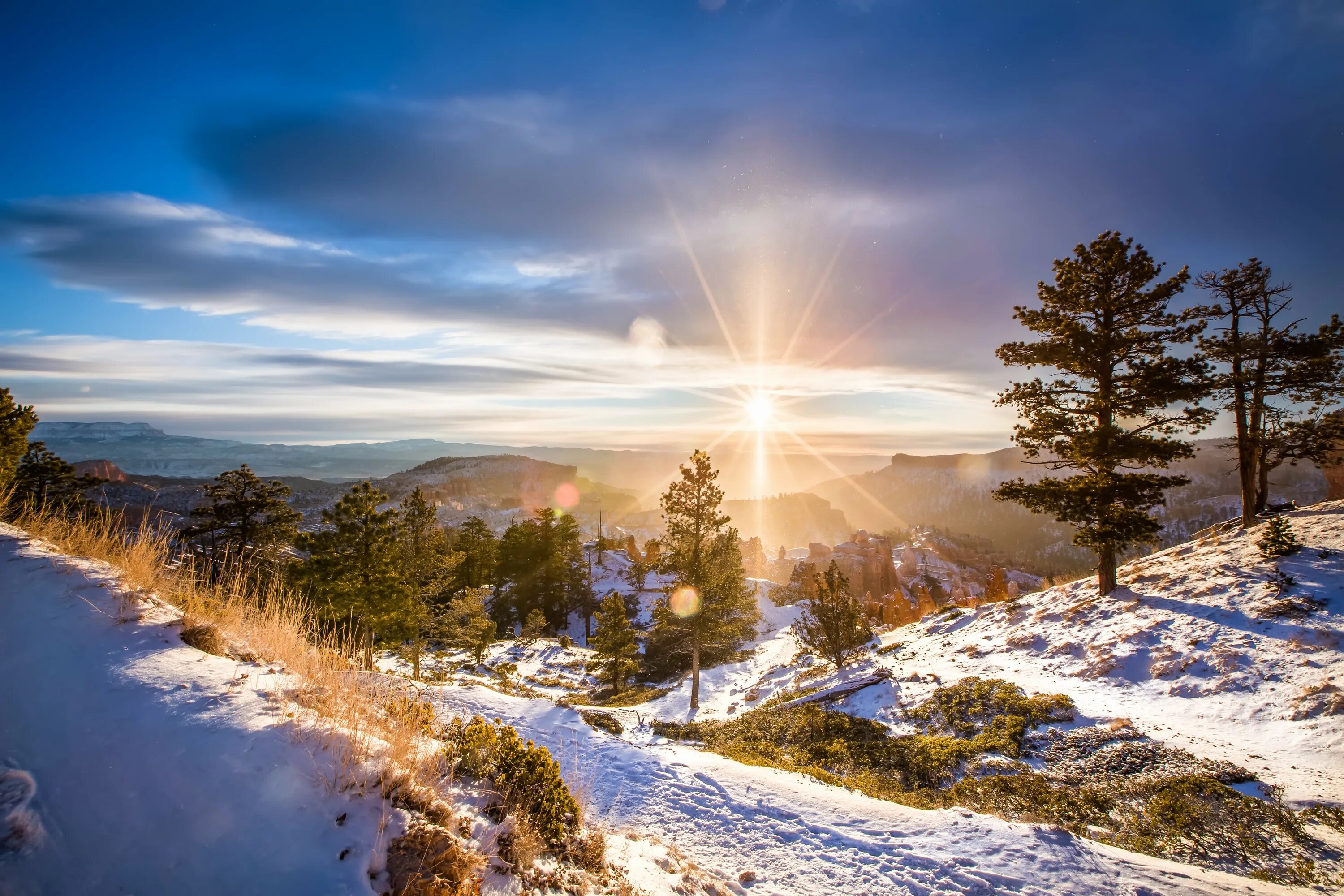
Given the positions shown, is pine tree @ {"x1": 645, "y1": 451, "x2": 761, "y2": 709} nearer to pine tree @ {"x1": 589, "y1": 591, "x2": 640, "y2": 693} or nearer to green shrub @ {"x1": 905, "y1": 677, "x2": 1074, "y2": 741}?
pine tree @ {"x1": 589, "y1": 591, "x2": 640, "y2": 693}

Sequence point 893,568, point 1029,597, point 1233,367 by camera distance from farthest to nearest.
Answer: point 893,568 → point 1029,597 → point 1233,367

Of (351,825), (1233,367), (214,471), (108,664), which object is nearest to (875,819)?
(351,825)

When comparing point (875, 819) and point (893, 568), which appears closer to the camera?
point (875, 819)

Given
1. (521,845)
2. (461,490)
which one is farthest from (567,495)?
(521,845)

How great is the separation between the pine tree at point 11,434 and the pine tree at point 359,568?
7170 millimetres

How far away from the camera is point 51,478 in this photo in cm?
2809

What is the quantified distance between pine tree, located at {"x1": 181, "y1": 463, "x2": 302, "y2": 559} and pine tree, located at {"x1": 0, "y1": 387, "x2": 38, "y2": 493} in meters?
15.1

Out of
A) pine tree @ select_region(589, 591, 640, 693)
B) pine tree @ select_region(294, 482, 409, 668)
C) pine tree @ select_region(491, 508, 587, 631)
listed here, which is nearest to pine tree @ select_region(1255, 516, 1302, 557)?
pine tree @ select_region(589, 591, 640, 693)

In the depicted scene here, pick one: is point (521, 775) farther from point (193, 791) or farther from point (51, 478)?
point (51, 478)

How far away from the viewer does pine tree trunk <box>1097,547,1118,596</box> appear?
53.1 ft

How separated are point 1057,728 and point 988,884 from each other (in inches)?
Result: 257

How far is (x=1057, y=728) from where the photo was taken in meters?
10.7

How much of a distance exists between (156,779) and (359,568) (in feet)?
57.6

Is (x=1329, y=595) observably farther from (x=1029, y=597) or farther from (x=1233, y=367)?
(x=1233, y=367)
